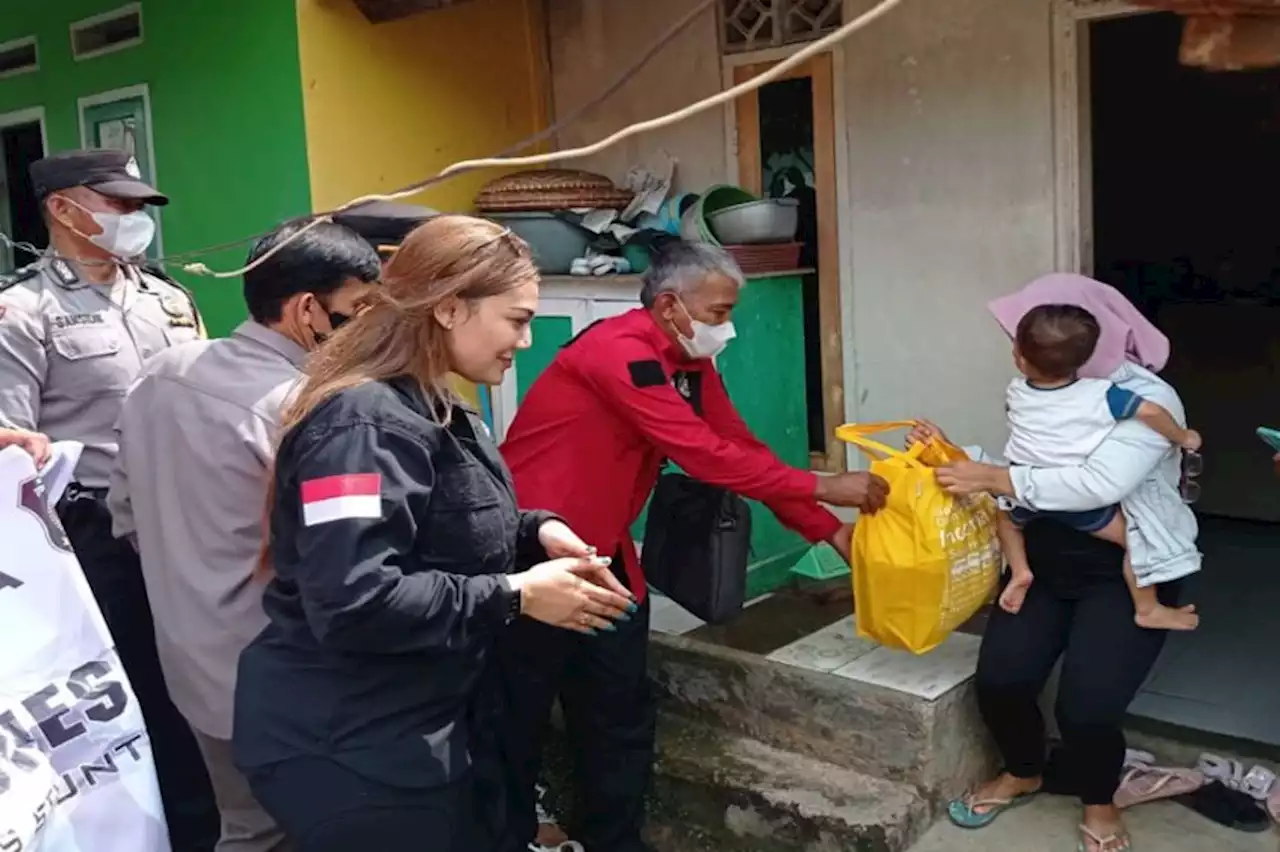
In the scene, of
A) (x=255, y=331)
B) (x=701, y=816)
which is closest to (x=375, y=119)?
A: (x=255, y=331)

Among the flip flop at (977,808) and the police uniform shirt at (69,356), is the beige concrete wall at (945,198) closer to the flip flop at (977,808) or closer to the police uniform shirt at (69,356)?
the flip flop at (977,808)

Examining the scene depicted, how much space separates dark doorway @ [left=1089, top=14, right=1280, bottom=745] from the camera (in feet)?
19.0

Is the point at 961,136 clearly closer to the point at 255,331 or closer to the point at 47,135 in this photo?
the point at 255,331

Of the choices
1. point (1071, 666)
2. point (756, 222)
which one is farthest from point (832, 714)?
point (756, 222)

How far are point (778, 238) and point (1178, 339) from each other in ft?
9.07

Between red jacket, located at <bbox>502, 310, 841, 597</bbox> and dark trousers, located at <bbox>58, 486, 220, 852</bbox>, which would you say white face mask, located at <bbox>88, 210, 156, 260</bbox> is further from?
red jacket, located at <bbox>502, 310, 841, 597</bbox>

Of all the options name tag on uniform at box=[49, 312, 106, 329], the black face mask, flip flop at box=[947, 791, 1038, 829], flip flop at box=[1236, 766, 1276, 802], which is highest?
name tag on uniform at box=[49, 312, 106, 329]

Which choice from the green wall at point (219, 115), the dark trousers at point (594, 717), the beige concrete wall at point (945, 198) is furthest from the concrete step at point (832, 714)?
the green wall at point (219, 115)

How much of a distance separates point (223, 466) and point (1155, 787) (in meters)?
2.61

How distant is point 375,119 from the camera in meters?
5.48

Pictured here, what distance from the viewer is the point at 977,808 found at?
3.53 meters

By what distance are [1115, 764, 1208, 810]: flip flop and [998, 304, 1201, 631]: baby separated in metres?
0.50

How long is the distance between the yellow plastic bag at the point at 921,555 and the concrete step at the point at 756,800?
0.45 m

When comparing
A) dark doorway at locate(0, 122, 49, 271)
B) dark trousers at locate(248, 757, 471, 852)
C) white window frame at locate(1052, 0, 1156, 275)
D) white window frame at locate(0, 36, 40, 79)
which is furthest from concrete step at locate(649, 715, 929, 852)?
dark doorway at locate(0, 122, 49, 271)
